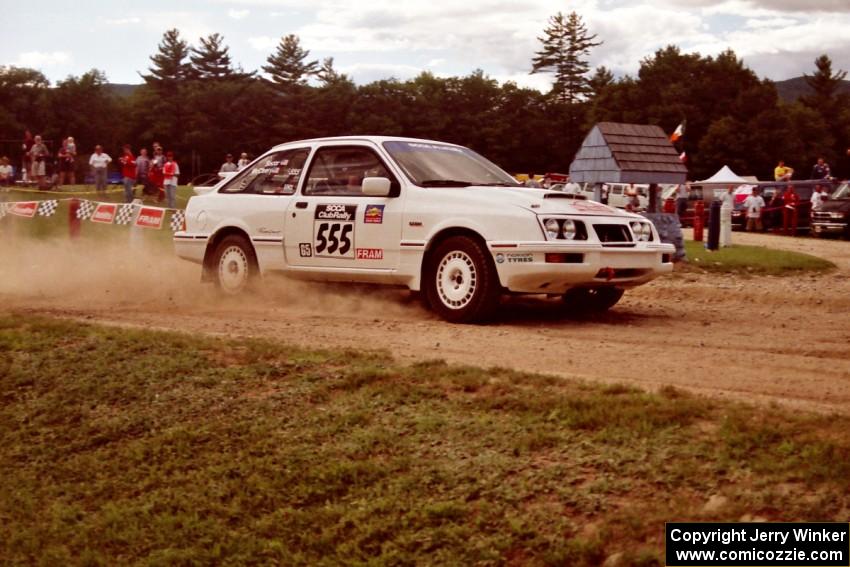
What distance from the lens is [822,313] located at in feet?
32.8

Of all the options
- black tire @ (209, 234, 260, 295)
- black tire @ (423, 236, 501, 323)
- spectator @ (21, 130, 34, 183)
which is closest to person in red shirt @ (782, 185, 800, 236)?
black tire @ (209, 234, 260, 295)

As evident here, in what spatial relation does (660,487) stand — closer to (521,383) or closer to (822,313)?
(521,383)

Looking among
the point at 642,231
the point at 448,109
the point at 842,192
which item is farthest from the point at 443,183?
the point at 448,109

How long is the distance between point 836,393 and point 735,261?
10929 millimetres

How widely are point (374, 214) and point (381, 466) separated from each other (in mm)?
4786

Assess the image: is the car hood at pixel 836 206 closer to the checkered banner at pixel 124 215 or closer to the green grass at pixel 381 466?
the checkered banner at pixel 124 215

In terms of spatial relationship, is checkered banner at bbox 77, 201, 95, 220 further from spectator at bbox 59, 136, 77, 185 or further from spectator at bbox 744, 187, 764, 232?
spectator at bbox 744, 187, 764, 232

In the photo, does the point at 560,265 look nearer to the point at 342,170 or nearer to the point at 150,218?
the point at 342,170

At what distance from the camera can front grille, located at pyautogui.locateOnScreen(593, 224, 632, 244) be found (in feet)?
28.3

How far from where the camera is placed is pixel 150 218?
16750 mm

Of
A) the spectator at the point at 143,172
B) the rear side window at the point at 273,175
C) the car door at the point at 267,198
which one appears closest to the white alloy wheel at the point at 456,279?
the car door at the point at 267,198

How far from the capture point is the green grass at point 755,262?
15.4m

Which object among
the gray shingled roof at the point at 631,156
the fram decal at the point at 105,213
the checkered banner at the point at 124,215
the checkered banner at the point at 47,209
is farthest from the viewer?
the checkered banner at the point at 47,209

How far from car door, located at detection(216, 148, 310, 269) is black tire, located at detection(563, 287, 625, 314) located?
2.87m
